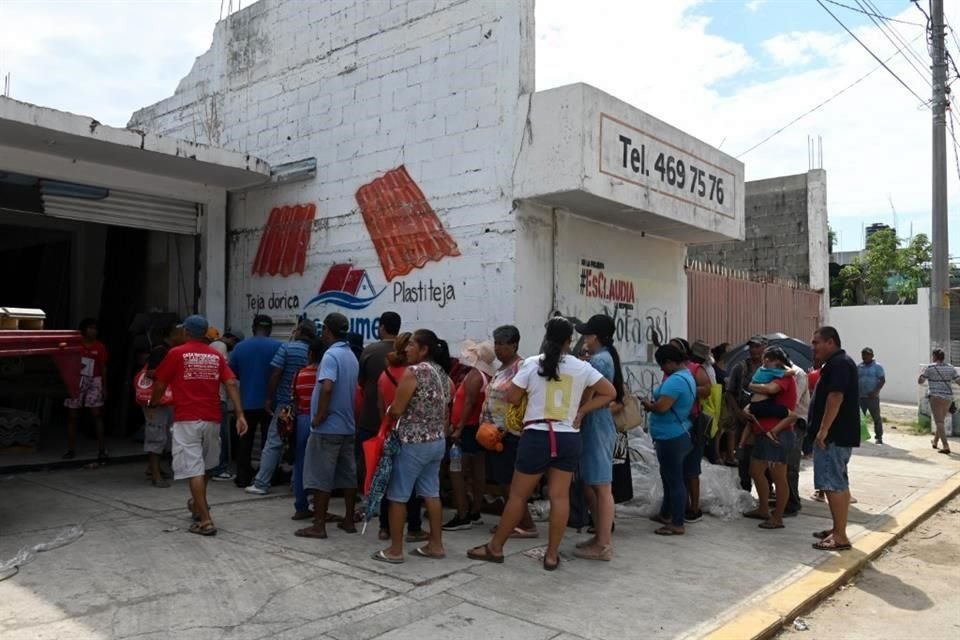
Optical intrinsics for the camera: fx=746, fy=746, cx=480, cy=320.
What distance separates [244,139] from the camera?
10.5m

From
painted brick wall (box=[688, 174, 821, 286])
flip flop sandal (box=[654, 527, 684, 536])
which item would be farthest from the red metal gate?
flip flop sandal (box=[654, 527, 684, 536])

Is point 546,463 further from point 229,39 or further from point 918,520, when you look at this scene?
point 229,39

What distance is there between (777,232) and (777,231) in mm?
24

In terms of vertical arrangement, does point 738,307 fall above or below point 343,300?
above

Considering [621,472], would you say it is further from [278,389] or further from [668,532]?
[278,389]

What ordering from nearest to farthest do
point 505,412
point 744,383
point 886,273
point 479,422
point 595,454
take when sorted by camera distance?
1. point 595,454
2. point 505,412
3. point 479,422
4. point 744,383
5. point 886,273

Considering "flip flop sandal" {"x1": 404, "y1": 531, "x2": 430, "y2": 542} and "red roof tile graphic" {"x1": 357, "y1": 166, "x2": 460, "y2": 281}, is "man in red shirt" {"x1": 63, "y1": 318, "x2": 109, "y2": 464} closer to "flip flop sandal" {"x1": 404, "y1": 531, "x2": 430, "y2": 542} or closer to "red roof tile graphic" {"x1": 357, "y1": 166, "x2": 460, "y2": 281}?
"red roof tile graphic" {"x1": 357, "y1": 166, "x2": 460, "y2": 281}

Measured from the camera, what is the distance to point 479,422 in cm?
624

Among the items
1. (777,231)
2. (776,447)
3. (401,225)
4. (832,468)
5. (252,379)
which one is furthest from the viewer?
(777,231)

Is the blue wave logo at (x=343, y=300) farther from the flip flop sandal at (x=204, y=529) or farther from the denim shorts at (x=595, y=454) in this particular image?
the denim shorts at (x=595, y=454)

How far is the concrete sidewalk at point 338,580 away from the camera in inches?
158

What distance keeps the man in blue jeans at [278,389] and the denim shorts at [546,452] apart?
9.37ft

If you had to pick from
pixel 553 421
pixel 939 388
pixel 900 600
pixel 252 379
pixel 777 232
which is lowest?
pixel 900 600

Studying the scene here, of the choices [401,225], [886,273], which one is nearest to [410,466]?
[401,225]
